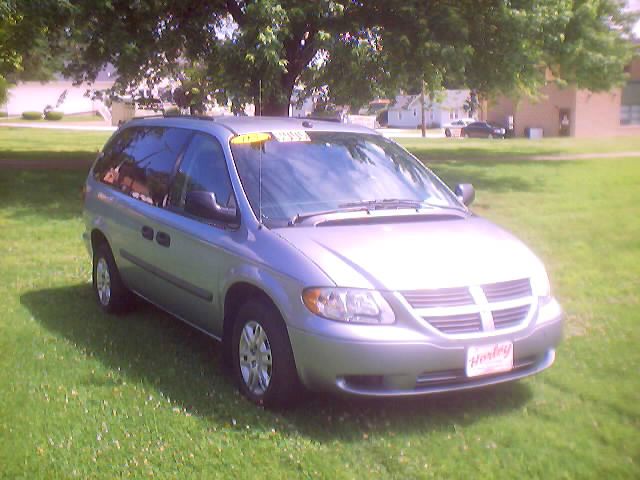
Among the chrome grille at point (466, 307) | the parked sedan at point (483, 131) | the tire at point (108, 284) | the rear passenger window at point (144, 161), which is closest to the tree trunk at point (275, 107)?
the rear passenger window at point (144, 161)

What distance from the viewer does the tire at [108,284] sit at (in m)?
6.93

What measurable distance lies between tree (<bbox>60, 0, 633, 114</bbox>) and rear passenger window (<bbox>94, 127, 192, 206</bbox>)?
7118 mm

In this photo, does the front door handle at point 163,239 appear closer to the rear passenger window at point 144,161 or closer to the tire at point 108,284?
the rear passenger window at point 144,161

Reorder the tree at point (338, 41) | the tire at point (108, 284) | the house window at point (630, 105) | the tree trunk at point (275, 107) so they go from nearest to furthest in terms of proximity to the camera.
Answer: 1. the tire at point (108, 284)
2. the tree at point (338, 41)
3. the tree trunk at point (275, 107)
4. the house window at point (630, 105)

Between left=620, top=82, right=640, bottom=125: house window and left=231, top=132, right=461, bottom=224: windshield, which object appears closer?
left=231, top=132, right=461, bottom=224: windshield

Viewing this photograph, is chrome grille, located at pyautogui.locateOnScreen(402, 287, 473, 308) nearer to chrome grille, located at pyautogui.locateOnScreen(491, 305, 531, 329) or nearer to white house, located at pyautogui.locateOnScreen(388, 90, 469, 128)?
chrome grille, located at pyautogui.locateOnScreen(491, 305, 531, 329)

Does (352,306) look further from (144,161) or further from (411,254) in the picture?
(144,161)

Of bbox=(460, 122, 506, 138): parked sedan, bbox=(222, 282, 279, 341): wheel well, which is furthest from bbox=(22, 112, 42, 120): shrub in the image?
bbox=(222, 282, 279, 341): wheel well

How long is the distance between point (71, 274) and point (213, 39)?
31.6 ft

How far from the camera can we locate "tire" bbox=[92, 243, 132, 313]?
6.93 m

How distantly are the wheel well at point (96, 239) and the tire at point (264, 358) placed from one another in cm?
262

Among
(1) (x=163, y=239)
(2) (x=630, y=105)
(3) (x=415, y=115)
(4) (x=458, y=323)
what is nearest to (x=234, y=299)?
(1) (x=163, y=239)

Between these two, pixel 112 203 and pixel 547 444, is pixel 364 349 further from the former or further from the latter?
pixel 112 203

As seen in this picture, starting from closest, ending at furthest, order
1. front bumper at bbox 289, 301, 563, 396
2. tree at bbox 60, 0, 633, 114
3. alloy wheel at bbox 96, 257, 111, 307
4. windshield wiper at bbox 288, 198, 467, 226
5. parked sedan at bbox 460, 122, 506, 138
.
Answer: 1. front bumper at bbox 289, 301, 563, 396
2. windshield wiper at bbox 288, 198, 467, 226
3. alloy wheel at bbox 96, 257, 111, 307
4. tree at bbox 60, 0, 633, 114
5. parked sedan at bbox 460, 122, 506, 138
